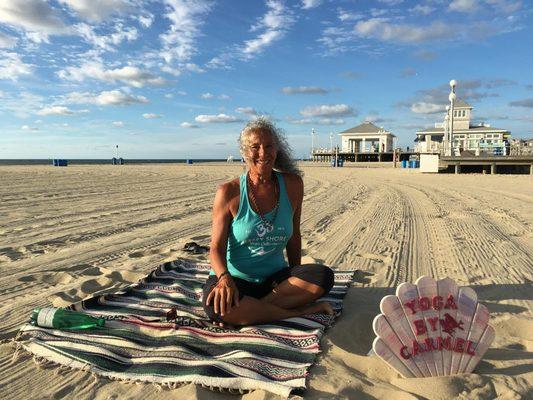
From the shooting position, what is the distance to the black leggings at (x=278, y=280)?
2.57 meters

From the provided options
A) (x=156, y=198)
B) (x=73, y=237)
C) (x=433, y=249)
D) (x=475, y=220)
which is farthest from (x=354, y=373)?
(x=156, y=198)

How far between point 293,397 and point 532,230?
18.1 ft

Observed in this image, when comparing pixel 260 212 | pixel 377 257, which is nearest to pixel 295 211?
pixel 260 212

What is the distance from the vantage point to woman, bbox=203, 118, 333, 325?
8.44 feet

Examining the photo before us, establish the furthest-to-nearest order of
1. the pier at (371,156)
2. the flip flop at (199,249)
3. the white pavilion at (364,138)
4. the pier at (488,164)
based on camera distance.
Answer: the white pavilion at (364,138), the pier at (371,156), the pier at (488,164), the flip flop at (199,249)

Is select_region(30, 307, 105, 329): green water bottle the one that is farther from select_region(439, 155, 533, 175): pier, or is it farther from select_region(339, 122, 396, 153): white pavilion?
select_region(339, 122, 396, 153): white pavilion

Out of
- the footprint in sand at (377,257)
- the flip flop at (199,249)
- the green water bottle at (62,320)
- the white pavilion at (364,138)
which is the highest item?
the white pavilion at (364,138)

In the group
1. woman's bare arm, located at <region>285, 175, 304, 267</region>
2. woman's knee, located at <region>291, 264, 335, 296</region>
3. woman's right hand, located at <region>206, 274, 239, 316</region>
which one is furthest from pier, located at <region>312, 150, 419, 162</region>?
woman's right hand, located at <region>206, 274, 239, 316</region>

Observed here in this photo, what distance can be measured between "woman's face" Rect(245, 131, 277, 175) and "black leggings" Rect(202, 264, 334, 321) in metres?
0.68

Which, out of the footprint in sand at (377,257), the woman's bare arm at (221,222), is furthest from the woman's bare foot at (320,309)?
the footprint in sand at (377,257)

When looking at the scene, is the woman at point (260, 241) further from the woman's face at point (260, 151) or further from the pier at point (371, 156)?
the pier at point (371, 156)

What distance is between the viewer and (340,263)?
429 cm

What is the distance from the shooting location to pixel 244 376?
1953mm

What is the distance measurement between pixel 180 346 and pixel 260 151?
1270mm
